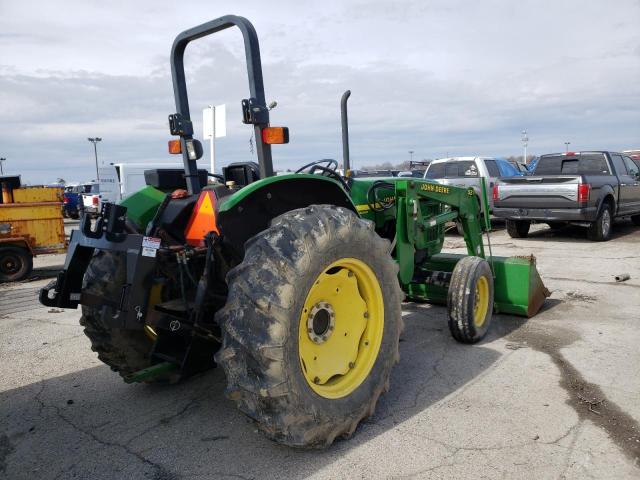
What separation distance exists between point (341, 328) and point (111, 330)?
1616 mm

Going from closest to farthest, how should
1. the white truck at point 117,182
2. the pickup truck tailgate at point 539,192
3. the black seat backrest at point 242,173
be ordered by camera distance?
the black seat backrest at point 242,173, the pickup truck tailgate at point 539,192, the white truck at point 117,182

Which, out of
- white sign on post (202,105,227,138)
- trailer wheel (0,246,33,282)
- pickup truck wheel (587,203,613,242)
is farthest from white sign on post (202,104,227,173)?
pickup truck wheel (587,203,613,242)

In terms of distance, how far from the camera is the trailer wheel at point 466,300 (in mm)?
4656

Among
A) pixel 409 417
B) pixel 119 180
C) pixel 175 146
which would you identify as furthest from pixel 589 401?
pixel 119 180

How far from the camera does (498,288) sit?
566 centimetres

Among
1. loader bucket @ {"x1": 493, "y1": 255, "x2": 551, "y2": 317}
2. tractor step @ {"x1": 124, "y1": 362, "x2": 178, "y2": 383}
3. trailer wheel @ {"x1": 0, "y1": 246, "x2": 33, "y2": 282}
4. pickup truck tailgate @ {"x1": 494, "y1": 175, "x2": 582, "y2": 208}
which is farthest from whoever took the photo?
pickup truck tailgate @ {"x1": 494, "y1": 175, "x2": 582, "y2": 208}

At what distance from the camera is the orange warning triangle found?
3514 mm

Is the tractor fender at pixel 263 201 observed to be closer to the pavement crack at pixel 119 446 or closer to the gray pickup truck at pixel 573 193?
the pavement crack at pixel 119 446

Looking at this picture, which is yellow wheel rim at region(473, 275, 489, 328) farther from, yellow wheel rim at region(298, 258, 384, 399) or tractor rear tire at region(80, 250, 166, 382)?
tractor rear tire at region(80, 250, 166, 382)

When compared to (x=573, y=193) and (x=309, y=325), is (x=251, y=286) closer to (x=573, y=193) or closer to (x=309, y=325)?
(x=309, y=325)

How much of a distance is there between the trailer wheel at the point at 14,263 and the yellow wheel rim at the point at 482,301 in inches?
339

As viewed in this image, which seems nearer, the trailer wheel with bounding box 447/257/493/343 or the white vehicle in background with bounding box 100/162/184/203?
the trailer wheel with bounding box 447/257/493/343

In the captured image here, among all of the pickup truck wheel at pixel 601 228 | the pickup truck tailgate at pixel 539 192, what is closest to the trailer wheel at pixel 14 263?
the pickup truck tailgate at pixel 539 192

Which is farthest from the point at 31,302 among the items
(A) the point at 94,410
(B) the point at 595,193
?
(B) the point at 595,193
